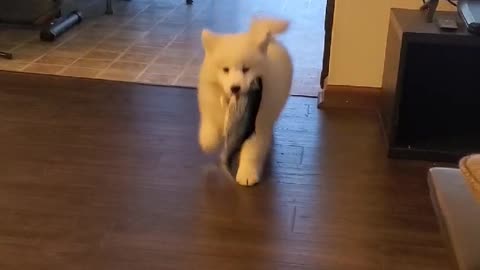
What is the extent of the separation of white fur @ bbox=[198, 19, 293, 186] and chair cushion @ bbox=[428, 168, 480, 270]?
1.01m

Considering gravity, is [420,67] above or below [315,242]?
above

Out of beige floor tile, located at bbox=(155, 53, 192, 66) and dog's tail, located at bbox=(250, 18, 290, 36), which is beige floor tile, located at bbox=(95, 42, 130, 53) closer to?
beige floor tile, located at bbox=(155, 53, 192, 66)

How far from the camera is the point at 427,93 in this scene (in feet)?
8.49

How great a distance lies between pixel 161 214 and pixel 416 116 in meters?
1.04

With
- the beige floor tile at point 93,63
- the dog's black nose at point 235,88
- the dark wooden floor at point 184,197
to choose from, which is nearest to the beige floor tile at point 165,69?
the beige floor tile at point 93,63

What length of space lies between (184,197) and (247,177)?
0.20m

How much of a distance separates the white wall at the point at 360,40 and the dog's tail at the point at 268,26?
518 mm

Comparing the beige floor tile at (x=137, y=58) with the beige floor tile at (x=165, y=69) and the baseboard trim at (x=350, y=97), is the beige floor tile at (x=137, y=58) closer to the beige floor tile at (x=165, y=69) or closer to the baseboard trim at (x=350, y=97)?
the beige floor tile at (x=165, y=69)

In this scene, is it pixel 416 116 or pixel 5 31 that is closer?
pixel 416 116

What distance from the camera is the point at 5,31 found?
144 inches

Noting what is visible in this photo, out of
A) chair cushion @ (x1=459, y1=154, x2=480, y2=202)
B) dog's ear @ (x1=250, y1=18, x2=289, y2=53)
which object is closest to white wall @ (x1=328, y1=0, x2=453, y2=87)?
dog's ear @ (x1=250, y1=18, x2=289, y2=53)

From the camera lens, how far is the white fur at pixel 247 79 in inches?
80.8

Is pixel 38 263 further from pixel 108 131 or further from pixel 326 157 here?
pixel 326 157

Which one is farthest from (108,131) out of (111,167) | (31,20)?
(31,20)
